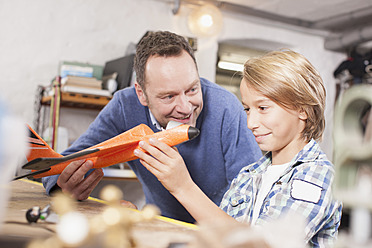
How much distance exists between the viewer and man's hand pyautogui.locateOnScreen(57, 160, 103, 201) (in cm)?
104

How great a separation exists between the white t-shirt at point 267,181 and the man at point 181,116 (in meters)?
0.30

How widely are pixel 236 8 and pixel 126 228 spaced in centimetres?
386

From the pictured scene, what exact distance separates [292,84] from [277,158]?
8.8 inches

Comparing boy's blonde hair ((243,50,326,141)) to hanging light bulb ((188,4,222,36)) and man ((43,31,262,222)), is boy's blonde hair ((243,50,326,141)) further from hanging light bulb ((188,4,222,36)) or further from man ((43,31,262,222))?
hanging light bulb ((188,4,222,36))

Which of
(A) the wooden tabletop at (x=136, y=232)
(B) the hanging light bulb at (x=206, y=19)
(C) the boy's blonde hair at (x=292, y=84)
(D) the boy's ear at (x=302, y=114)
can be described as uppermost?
(B) the hanging light bulb at (x=206, y=19)

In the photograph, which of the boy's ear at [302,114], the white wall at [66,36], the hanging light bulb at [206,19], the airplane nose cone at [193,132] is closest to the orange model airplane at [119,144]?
the airplane nose cone at [193,132]

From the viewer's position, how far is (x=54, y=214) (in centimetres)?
54

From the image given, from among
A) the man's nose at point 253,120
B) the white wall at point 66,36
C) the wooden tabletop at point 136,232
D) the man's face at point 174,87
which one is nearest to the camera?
the wooden tabletop at point 136,232

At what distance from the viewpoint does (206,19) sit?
3.63 meters

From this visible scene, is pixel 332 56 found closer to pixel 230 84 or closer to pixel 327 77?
pixel 327 77

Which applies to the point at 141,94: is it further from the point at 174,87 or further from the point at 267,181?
the point at 267,181

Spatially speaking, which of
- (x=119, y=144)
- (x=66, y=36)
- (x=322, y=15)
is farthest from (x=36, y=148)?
(x=322, y=15)

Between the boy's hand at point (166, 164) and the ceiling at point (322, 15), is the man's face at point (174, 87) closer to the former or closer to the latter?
the boy's hand at point (166, 164)

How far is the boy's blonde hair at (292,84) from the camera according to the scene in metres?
1.01
